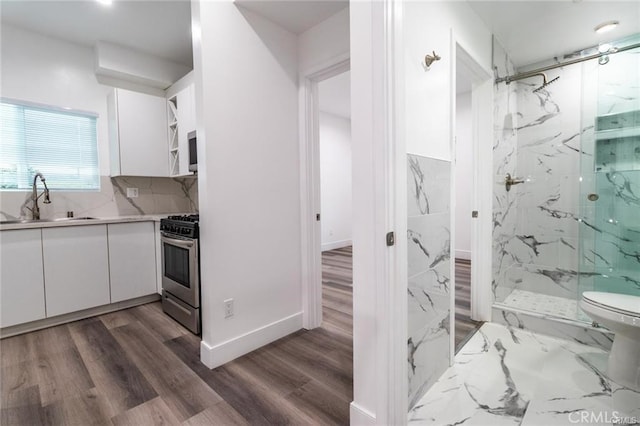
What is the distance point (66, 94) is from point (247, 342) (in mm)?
3108

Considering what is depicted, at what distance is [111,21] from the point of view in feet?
8.49

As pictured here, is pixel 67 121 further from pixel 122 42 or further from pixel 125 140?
pixel 122 42

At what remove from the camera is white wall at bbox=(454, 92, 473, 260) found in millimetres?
4531

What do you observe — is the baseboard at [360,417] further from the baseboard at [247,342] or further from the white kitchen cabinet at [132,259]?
the white kitchen cabinet at [132,259]

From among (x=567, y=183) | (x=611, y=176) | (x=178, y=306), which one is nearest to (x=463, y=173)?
(x=567, y=183)

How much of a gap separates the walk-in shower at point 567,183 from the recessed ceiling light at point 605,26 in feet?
0.56

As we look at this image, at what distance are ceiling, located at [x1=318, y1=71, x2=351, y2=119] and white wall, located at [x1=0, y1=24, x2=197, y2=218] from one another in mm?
2541

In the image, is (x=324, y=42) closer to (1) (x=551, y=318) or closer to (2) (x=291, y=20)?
(2) (x=291, y=20)

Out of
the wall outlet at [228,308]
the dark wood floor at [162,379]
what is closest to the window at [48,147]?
the dark wood floor at [162,379]

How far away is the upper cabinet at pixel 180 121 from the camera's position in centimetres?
296

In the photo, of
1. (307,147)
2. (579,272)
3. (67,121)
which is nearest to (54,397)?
(307,147)

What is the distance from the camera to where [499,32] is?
2385 mm

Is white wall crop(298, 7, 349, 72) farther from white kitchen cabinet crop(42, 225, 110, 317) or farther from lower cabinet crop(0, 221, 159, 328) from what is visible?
white kitchen cabinet crop(42, 225, 110, 317)

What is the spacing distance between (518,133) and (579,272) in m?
1.46
